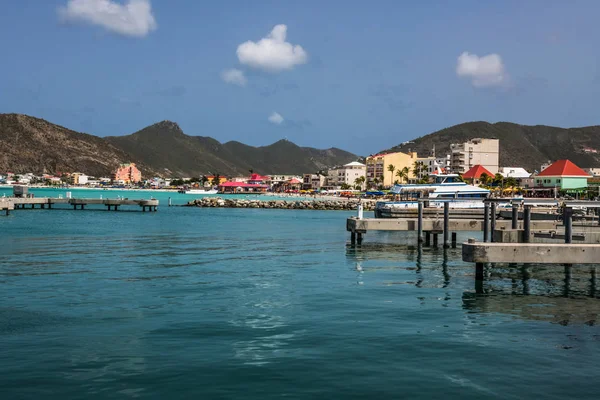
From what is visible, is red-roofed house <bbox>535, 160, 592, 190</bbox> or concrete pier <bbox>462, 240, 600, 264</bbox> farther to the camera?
red-roofed house <bbox>535, 160, 592, 190</bbox>

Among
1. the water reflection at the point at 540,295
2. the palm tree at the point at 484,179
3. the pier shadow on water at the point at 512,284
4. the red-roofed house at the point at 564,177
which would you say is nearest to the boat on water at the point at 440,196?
the pier shadow on water at the point at 512,284

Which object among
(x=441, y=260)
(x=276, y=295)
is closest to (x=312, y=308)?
(x=276, y=295)

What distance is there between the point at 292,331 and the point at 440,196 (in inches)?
2285

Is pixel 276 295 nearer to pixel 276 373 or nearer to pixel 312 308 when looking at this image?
pixel 312 308

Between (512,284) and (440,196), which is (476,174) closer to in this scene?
(440,196)

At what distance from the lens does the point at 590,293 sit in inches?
960

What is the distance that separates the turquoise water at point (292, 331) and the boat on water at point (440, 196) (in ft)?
116

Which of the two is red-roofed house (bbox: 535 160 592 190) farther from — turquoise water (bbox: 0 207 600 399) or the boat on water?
turquoise water (bbox: 0 207 600 399)

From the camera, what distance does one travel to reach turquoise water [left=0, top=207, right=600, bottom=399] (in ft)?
41.6

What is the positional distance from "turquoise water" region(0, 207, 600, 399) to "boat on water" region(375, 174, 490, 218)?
1391 inches

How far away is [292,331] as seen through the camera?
1712 cm

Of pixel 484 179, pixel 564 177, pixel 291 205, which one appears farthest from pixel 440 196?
pixel 564 177

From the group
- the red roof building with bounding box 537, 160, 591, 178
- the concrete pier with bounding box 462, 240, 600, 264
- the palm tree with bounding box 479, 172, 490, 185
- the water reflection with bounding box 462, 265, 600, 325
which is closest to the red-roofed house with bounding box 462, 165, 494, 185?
the palm tree with bounding box 479, 172, 490, 185

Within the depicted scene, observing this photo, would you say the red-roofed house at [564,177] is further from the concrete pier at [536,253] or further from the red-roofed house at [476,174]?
the concrete pier at [536,253]
